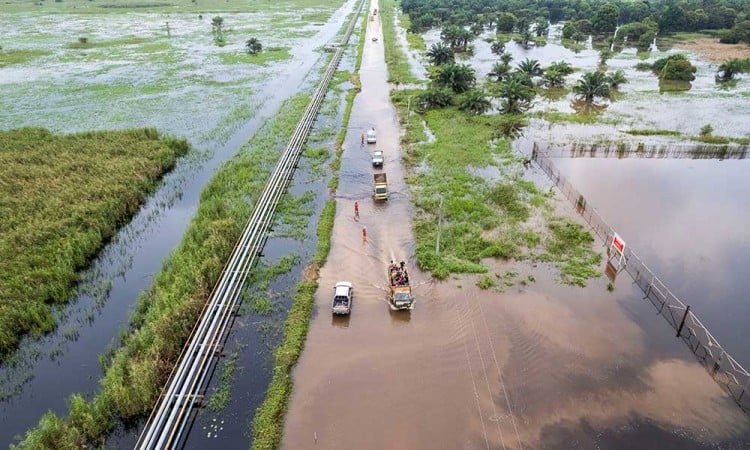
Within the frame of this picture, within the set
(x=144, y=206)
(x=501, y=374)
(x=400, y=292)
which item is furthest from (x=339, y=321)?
(x=144, y=206)

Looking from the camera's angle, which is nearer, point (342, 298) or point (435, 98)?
point (342, 298)

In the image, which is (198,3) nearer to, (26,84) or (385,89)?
(26,84)

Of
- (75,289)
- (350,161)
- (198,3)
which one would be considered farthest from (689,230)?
(198,3)

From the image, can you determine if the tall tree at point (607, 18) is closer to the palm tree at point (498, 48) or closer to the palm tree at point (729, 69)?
the palm tree at point (498, 48)

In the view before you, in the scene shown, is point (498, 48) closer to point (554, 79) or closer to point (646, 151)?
point (554, 79)

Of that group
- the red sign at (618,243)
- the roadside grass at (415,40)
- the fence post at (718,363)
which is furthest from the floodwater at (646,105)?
the fence post at (718,363)
